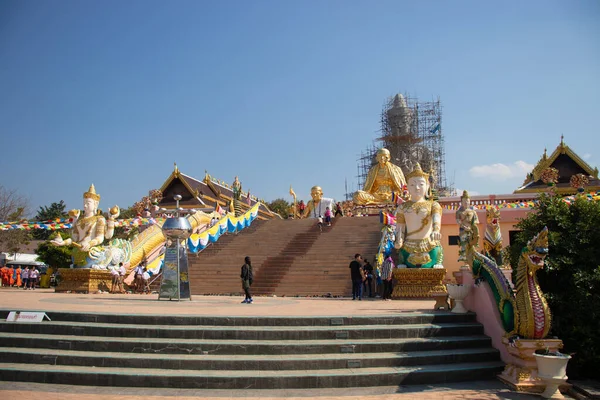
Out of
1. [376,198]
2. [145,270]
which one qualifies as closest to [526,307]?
[145,270]

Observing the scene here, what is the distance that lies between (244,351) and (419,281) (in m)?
7.71

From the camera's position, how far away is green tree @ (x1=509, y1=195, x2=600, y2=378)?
24.0 feet

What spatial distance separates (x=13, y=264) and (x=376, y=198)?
21.8m

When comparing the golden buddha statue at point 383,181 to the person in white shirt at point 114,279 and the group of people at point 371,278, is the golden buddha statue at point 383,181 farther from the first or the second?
the person in white shirt at point 114,279

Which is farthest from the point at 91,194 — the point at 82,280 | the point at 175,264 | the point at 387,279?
the point at 387,279

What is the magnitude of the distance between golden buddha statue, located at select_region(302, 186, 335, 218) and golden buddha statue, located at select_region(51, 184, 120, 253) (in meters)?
16.6

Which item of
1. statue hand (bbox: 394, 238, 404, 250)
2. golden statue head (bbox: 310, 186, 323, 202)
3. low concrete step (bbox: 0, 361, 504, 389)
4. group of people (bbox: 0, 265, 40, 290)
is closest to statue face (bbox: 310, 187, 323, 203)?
golden statue head (bbox: 310, 186, 323, 202)

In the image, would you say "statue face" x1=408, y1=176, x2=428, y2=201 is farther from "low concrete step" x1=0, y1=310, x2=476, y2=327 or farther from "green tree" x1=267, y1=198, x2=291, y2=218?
"green tree" x1=267, y1=198, x2=291, y2=218

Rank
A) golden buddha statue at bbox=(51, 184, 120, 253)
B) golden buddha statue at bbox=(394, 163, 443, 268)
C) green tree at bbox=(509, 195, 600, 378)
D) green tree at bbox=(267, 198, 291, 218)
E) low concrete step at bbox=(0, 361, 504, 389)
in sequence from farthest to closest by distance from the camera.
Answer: green tree at bbox=(267, 198, 291, 218) < golden buddha statue at bbox=(51, 184, 120, 253) < golden buddha statue at bbox=(394, 163, 443, 268) < green tree at bbox=(509, 195, 600, 378) < low concrete step at bbox=(0, 361, 504, 389)

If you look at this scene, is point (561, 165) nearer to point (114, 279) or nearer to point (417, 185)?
point (417, 185)

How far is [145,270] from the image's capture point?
58.1 ft

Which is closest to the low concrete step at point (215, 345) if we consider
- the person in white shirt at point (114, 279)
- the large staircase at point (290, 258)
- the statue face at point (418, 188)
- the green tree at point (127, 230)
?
the statue face at point (418, 188)

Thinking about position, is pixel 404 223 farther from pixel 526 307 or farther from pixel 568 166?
pixel 568 166

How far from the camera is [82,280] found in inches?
638
